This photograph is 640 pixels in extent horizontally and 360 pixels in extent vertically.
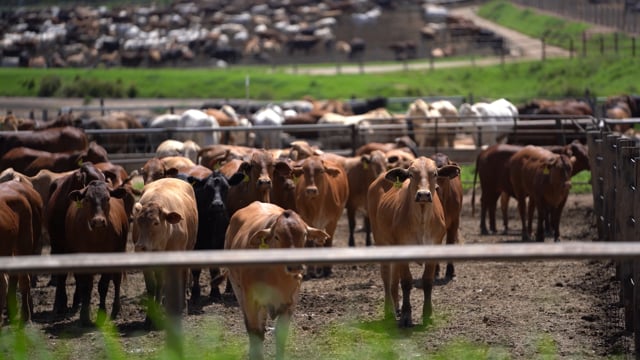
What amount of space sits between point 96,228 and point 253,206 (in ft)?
9.29

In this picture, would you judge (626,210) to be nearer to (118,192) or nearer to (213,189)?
(213,189)

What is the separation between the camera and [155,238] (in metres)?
12.0

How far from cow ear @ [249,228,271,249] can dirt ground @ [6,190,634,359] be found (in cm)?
88

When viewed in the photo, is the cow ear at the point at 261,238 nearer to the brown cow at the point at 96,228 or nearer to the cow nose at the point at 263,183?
the brown cow at the point at 96,228

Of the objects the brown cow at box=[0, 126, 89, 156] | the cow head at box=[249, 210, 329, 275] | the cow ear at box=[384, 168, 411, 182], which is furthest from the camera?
the brown cow at box=[0, 126, 89, 156]

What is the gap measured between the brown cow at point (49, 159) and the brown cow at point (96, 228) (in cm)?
535

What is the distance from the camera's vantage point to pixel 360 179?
19.1 metres

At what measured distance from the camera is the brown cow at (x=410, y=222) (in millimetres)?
12266

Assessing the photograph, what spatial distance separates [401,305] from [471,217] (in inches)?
373

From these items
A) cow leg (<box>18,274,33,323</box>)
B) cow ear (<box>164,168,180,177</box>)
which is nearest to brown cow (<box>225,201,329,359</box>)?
cow leg (<box>18,274,33,323</box>)

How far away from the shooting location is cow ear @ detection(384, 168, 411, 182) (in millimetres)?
12641

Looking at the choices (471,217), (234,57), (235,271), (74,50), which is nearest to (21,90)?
(234,57)

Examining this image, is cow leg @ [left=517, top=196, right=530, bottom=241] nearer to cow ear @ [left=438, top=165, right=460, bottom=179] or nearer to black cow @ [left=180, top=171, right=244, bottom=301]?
black cow @ [left=180, top=171, right=244, bottom=301]

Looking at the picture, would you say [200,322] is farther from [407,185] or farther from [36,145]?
[36,145]
